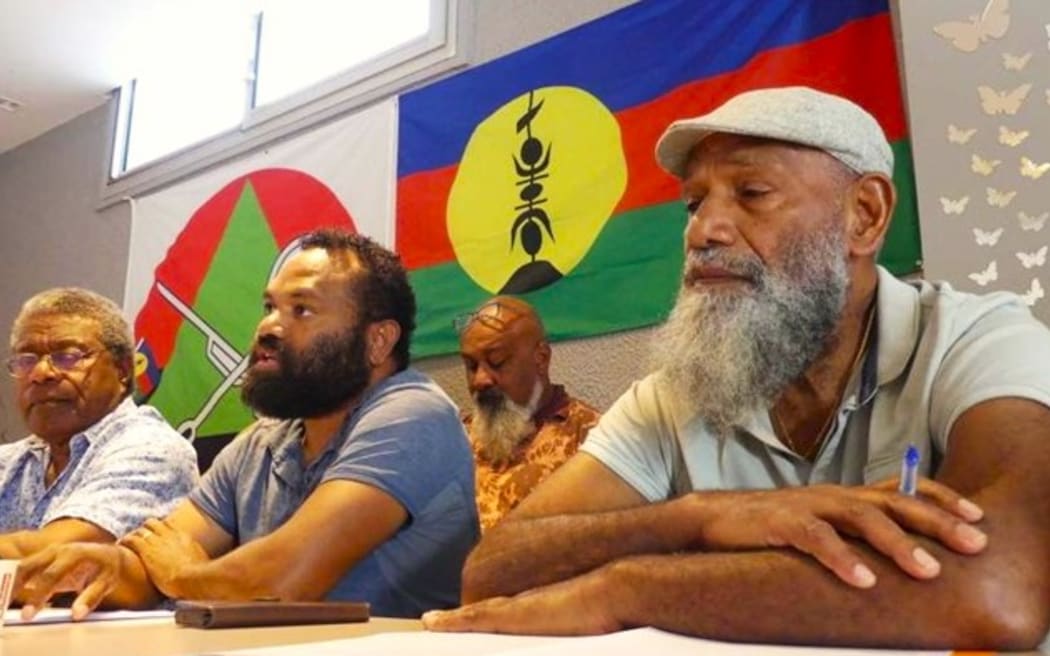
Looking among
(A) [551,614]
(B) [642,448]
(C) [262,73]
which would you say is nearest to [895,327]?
(B) [642,448]

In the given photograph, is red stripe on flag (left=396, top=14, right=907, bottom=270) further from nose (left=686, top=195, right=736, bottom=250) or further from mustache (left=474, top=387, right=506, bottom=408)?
nose (left=686, top=195, right=736, bottom=250)

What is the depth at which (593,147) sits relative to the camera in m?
2.63

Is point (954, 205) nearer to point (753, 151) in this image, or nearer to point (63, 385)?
point (753, 151)

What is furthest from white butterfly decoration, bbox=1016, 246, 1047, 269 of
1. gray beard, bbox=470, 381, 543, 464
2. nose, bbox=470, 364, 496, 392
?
nose, bbox=470, 364, 496, 392

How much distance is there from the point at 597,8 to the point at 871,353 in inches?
74.2

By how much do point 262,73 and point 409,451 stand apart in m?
2.85

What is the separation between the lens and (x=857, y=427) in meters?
1.14

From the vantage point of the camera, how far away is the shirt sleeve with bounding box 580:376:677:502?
4.14 ft

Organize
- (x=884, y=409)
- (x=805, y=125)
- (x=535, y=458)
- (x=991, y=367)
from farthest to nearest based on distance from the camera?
1. (x=535, y=458)
2. (x=805, y=125)
3. (x=884, y=409)
4. (x=991, y=367)

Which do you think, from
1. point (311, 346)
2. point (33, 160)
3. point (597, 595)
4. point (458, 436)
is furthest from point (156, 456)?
point (33, 160)

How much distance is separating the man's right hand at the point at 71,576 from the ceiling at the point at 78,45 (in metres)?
3.13

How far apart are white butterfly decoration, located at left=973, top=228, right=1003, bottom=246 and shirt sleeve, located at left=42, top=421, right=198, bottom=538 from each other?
1.64 metres

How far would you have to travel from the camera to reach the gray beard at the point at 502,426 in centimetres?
245

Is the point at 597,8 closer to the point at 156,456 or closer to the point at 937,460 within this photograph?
the point at 156,456
